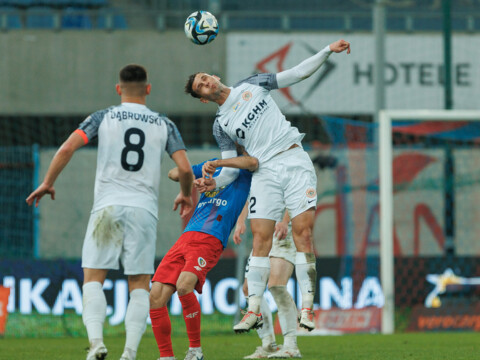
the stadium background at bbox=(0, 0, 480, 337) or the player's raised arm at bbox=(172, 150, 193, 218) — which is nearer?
the player's raised arm at bbox=(172, 150, 193, 218)

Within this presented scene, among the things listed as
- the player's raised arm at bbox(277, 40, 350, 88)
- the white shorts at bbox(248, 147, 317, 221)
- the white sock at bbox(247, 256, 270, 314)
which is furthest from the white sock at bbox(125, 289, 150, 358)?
the player's raised arm at bbox(277, 40, 350, 88)

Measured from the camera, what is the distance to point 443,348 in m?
8.60

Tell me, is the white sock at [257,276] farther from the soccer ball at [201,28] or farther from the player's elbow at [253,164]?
the soccer ball at [201,28]

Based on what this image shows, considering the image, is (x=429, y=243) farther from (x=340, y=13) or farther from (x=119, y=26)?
(x=119, y=26)

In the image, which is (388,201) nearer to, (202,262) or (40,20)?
(202,262)

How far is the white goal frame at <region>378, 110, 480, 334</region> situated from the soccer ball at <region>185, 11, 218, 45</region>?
4986 mm

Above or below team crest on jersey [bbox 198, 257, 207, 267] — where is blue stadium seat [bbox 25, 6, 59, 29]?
above

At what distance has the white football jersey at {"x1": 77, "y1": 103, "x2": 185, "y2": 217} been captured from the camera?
6492 millimetres

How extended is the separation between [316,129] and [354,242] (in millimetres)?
4914

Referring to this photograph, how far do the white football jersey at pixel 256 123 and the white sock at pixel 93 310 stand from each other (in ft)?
5.11

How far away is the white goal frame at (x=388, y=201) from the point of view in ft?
38.3

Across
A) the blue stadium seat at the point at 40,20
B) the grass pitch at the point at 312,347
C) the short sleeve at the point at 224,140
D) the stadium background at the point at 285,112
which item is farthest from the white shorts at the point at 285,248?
the blue stadium seat at the point at 40,20

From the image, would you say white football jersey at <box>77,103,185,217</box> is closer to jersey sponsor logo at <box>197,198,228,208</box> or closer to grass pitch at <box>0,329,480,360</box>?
jersey sponsor logo at <box>197,198,228,208</box>

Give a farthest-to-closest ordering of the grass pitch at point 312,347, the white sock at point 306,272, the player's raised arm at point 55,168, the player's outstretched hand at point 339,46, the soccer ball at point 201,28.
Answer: the grass pitch at point 312,347
the soccer ball at point 201,28
the player's outstretched hand at point 339,46
the white sock at point 306,272
the player's raised arm at point 55,168
